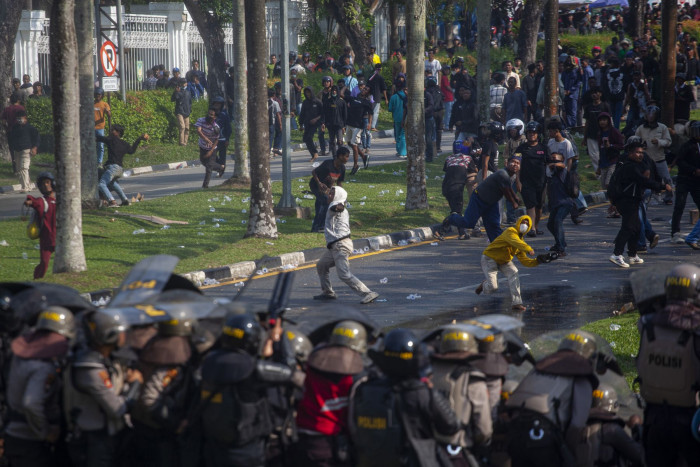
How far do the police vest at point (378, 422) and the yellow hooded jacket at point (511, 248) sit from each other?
5980 mm

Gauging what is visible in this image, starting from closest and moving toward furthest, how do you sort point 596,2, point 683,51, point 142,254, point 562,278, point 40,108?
point 562,278
point 142,254
point 40,108
point 683,51
point 596,2

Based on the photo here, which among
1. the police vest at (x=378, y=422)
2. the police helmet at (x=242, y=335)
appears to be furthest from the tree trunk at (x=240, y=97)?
the police vest at (x=378, y=422)

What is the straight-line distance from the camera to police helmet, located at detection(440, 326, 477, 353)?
520 cm

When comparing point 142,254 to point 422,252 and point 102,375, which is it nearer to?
point 422,252

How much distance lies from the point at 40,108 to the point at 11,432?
2059cm

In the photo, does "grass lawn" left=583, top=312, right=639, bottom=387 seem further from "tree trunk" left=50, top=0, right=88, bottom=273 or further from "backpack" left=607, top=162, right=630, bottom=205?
"tree trunk" left=50, top=0, right=88, bottom=273

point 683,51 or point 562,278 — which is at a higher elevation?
point 683,51

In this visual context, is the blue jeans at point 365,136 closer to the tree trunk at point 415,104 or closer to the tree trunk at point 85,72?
the tree trunk at point 415,104

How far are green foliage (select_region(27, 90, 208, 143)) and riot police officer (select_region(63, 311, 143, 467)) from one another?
20.3m

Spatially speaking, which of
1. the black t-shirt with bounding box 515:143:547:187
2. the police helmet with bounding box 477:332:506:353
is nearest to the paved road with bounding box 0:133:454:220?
the black t-shirt with bounding box 515:143:547:187

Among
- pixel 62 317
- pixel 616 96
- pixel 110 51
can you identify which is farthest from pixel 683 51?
pixel 62 317

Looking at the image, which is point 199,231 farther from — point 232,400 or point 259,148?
point 232,400

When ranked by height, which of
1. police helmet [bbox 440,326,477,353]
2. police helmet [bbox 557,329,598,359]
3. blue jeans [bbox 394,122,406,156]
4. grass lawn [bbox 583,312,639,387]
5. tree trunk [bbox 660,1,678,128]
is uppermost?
tree trunk [bbox 660,1,678,128]

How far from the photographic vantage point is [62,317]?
5.32 meters
